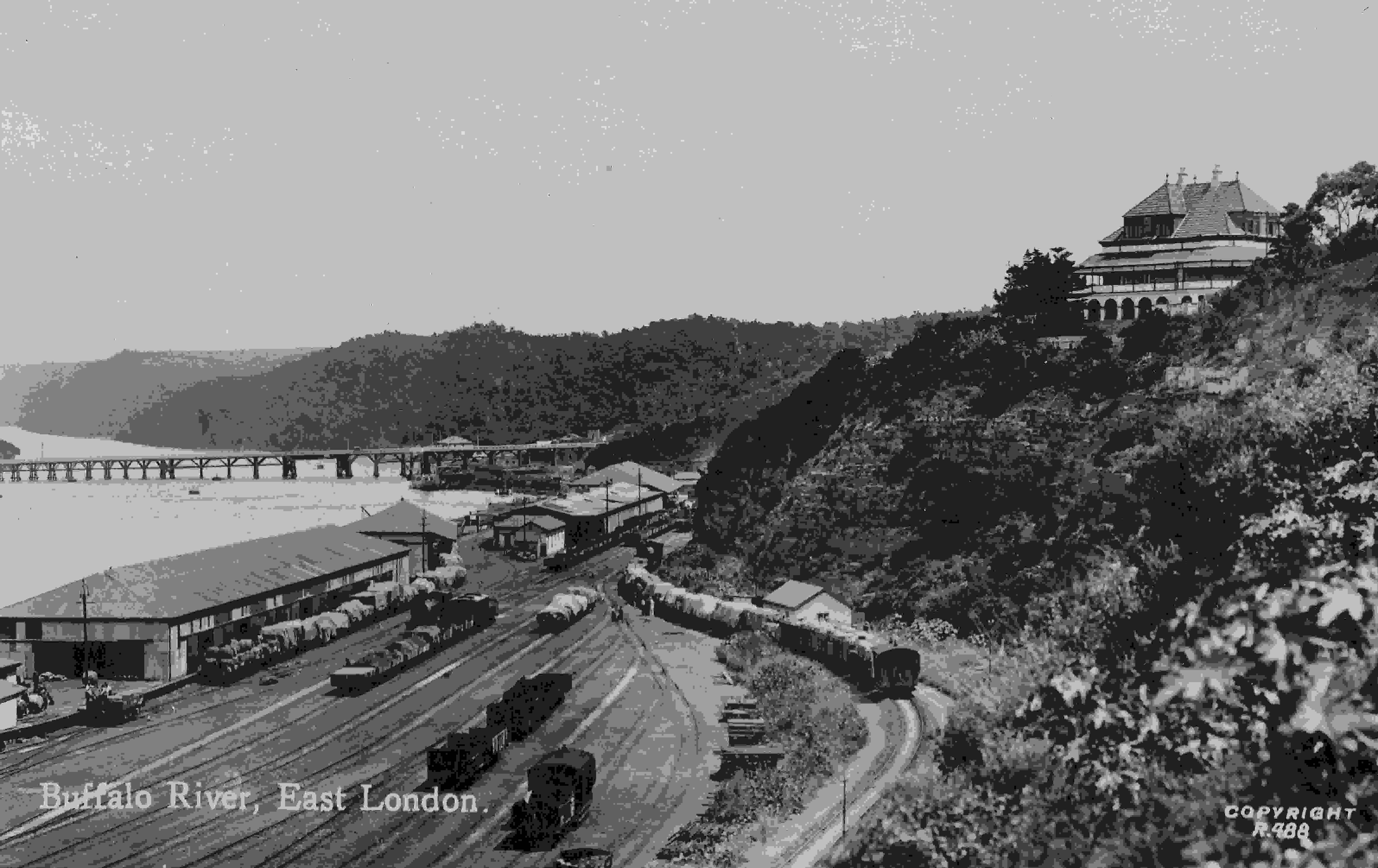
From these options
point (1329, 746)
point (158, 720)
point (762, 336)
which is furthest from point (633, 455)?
point (1329, 746)

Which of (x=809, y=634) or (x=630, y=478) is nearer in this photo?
(x=809, y=634)

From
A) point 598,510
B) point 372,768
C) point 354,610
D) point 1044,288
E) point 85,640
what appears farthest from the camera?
point 598,510

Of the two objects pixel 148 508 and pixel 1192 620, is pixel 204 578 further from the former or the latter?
pixel 148 508

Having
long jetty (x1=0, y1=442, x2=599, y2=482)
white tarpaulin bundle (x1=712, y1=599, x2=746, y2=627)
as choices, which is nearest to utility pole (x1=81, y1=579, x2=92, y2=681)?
white tarpaulin bundle (x1=712, y1=599, x2=746, y2=627)

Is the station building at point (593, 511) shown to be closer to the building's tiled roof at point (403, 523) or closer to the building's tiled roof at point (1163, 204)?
the building's tiled roof at point (403, 523)

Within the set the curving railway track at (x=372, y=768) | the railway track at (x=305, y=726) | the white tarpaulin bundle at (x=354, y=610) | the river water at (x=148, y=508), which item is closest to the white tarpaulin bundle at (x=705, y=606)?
the curving railway track at (x=372, y=768)

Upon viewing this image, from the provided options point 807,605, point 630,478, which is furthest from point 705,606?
point 630,478

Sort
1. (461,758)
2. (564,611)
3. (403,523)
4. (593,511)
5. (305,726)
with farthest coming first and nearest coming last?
(593,511) → (403,523) → (564,611) → (305,726) → (461,758)
